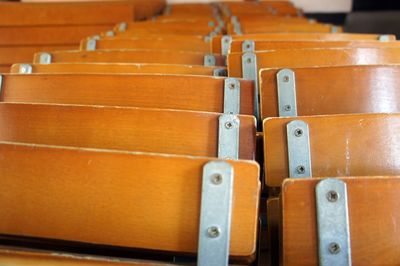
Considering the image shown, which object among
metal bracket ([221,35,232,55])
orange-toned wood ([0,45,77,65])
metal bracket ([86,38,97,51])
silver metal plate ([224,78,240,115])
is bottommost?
silver metal plate ([224,78,240,115])

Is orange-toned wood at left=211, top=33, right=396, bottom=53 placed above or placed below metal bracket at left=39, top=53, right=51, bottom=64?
above

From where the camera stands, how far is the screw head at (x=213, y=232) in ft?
1.67

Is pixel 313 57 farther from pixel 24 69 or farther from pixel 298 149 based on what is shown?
pixel 24 69

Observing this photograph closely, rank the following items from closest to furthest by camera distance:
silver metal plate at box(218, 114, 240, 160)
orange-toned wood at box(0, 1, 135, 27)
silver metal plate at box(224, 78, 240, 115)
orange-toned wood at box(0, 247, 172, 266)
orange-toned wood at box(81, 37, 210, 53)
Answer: orange-toned wood at box(0, 247, 172, 266) < silver metal plate at box(218, 114, 240, 160) < silver metal plate at box(224, 78, 240, 115) < orange-toned wood at box(81, 37, 210, 53) < orange-toned wood at box(0, 1, 135, 27)

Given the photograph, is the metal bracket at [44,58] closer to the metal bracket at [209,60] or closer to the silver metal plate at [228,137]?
the metal bracket at [209,60]

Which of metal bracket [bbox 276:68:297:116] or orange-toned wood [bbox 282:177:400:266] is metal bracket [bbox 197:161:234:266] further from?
metal bracket [bbox 276:68:297:116]

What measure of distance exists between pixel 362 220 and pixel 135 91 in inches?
22.0

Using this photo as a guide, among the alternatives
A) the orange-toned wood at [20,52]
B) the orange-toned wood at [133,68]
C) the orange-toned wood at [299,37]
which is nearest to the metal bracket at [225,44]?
the orange-toned wood at [299,37]

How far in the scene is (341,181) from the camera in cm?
52

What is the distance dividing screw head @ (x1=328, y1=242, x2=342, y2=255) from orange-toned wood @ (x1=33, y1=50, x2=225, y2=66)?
77 cm

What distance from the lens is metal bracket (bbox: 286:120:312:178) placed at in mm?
667

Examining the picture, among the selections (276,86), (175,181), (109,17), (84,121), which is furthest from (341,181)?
(109,17)

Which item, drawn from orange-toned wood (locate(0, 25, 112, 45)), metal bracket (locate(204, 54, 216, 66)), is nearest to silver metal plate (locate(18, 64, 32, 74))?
metal bracket (locate(204, 54, 216, 66))

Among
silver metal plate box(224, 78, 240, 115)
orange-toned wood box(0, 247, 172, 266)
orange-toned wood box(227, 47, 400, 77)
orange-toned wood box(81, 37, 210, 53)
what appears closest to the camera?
orange-toned wood box(0, 247, 172, 266)
